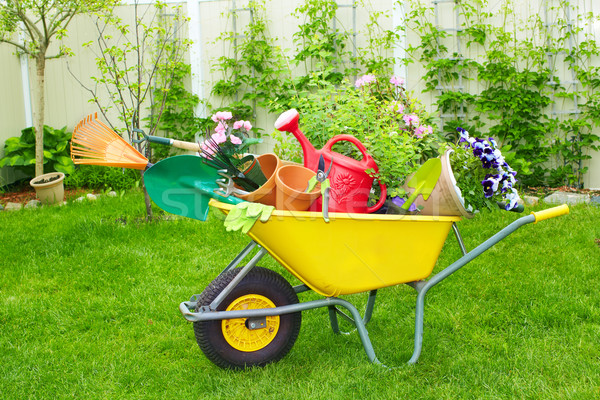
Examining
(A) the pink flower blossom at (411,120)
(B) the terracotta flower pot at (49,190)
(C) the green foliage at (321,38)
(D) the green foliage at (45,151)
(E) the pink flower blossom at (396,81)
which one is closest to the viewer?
(A) the pink flower blossom at (411,120)

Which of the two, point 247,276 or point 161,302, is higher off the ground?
point 247,276

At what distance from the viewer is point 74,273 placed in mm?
3000

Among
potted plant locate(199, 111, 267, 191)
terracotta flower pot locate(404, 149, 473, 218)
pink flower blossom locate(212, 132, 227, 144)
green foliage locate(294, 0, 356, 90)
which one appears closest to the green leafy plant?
terracotta flower pot locate(404, 149, 473, 218)

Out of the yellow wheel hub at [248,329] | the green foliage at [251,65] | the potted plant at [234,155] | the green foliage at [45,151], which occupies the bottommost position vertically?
the yellow wheel hub at [248,329]

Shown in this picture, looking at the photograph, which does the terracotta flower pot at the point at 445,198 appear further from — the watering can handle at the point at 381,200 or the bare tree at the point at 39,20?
the bare tree at the point at 39,20

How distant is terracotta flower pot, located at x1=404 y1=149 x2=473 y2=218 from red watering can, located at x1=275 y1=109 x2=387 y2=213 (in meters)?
0.16

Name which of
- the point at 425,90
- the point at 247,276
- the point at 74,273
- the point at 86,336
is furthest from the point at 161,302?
the point at 425,90

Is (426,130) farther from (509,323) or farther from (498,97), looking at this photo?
(498,97)

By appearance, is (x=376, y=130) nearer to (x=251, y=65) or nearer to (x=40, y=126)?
(x=251, y=65)

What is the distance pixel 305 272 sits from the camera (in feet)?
6.08

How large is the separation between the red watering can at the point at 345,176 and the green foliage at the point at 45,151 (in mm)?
4019

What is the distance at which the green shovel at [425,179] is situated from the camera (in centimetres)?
175

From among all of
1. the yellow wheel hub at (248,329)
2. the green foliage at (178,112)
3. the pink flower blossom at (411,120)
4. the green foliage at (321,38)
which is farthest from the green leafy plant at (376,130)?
the green foliage at (178,112)

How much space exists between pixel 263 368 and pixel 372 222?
682 millimetres
